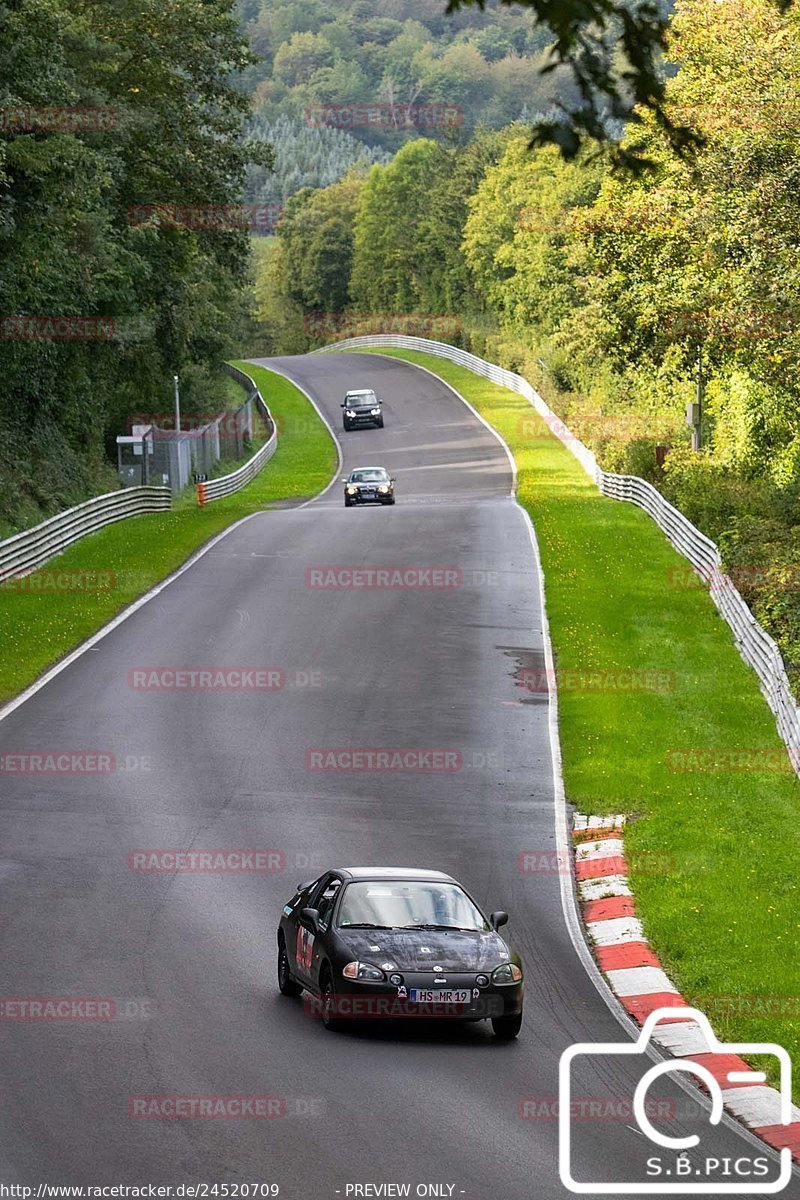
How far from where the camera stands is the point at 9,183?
3297cm

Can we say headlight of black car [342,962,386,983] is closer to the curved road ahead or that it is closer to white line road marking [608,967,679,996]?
the curved road ahead

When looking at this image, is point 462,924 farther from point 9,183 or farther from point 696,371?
point 696,371

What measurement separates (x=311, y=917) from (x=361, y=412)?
70.4 metres

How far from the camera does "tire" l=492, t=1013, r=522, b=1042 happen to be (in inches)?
480

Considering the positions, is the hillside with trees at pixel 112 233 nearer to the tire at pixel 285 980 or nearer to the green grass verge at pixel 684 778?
the green grass verge at pixel 684 778

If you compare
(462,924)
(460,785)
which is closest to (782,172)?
(460,785)

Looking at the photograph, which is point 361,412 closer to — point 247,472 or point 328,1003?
point 247,472

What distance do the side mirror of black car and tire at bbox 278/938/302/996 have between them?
1.46 feet

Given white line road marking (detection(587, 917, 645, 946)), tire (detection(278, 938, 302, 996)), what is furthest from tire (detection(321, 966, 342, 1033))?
white line road marking (detection(587, 917, 645, 946))

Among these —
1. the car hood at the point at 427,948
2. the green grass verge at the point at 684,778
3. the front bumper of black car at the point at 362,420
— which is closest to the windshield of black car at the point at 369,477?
the green grass verge at the point at 684,778

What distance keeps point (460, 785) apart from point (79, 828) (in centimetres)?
536

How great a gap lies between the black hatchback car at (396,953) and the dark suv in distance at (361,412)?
69305 mm

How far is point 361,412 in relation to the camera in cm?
8225

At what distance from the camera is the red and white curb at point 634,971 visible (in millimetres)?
11000
